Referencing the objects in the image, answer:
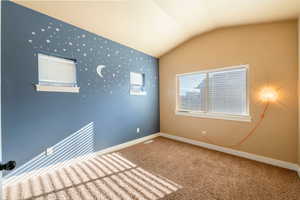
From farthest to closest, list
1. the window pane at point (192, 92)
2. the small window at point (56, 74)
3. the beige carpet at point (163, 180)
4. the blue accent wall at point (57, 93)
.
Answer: the window pane at point (192, 92) → the small window at point (56, 74) → the blue accent wall at point (57, 93) → the beige carpet at point (163, 180)

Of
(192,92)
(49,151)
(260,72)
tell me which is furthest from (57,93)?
(260,72)

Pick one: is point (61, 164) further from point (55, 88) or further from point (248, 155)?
point (248, 155)

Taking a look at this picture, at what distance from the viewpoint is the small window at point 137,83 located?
3844mm

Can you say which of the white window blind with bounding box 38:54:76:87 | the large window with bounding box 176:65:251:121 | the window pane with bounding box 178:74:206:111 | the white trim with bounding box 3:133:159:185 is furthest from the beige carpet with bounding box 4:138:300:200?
the white window blind with bounding box 38:54:76:87

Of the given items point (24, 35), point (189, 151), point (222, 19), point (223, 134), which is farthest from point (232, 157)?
point (24, 35)

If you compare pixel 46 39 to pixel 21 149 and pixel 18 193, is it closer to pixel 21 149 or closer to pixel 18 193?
pixel 21 149

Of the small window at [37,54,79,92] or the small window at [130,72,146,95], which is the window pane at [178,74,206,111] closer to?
the small window at [130,72,146,95]

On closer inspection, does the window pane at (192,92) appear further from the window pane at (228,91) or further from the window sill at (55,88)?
the window sill at (55,88)

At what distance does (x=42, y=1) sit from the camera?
2176 millimetres

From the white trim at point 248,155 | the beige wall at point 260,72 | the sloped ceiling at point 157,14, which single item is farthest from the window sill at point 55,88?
the white trim at point 248,155

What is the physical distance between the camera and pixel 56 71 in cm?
255

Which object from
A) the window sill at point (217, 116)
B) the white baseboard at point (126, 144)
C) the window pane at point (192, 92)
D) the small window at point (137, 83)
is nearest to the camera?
the window sill at point (217, 116)

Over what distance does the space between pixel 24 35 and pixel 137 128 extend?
296 centimetres

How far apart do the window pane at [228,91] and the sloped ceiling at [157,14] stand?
1059mm
